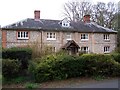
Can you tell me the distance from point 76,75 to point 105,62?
8.40 feet

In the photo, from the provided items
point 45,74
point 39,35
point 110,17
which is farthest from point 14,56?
point 110,17

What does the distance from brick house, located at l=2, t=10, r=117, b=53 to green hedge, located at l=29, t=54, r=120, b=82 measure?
1406cm

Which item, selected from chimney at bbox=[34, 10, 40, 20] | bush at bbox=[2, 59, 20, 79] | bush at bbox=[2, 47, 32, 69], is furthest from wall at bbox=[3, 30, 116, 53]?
bush at bbox=[2, 59, 20, 79]

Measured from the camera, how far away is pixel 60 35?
1394 inches

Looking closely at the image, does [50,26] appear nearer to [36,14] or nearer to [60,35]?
[60,35]

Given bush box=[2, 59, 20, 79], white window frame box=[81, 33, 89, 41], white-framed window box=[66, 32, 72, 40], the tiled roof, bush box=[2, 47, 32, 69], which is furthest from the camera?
white window frame box=[81, 33, 89, 41]

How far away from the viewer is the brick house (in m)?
32.6

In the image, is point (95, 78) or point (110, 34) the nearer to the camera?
point (95, 78)

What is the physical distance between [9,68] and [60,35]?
834 inches

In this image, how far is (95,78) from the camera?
16500 mm

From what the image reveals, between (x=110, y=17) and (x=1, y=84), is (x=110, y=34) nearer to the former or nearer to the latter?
(x=110, y=17)

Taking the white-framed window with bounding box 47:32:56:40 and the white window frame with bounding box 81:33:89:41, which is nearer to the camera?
the white-framed window with bounding box 47:32:56:40

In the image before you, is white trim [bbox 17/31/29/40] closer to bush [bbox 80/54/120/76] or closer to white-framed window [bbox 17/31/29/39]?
white-framed window [bbox 17/31/29/39]

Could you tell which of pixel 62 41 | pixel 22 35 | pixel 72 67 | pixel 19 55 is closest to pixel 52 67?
pixel 72 67
